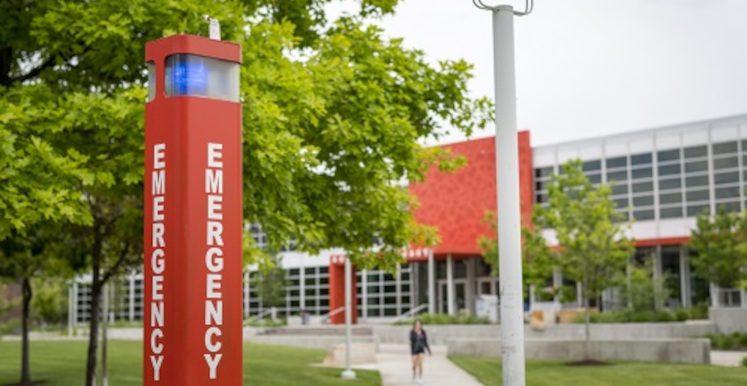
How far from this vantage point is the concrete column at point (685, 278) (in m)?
50.8

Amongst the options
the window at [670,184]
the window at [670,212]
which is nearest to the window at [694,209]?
the window at [670,212]

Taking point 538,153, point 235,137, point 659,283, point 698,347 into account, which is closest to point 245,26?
point 235,137

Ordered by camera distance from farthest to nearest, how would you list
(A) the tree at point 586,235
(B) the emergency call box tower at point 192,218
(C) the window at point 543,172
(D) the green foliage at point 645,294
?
(C) the window at point 543,172, (D) the green foliage at point 645,294, (A) the tree at point 586,235, (B) the emergency call box tower at point 192,218

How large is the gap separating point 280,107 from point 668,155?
41.7 meters

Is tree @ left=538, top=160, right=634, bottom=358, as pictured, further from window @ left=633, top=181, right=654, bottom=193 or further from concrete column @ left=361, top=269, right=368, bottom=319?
concrete column @ left=361, top=269, right=368, bottom=319

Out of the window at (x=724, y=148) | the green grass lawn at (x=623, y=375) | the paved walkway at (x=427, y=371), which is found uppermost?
the window at (x=724, y=148)

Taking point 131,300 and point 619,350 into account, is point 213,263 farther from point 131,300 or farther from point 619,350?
point 131,300

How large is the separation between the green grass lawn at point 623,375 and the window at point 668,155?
24532 millimetres

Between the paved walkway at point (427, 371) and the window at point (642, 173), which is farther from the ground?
the window at point (642, 173)

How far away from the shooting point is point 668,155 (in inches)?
2055

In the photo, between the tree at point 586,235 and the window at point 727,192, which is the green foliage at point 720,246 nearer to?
Result: the window at point 727,192

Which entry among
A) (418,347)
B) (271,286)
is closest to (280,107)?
(418,347)

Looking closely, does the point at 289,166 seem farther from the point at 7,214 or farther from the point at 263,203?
the point at 7,214

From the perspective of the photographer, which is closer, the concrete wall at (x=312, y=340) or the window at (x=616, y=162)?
the concrete wall at (x=312, y=340)
